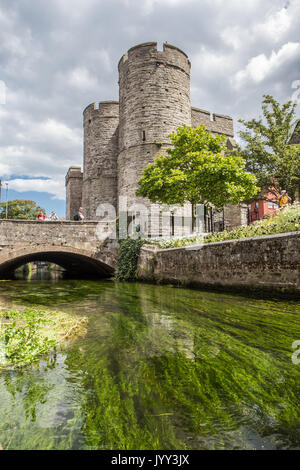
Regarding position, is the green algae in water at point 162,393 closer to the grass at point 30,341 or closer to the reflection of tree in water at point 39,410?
the reflection of tree in water at point 39,410

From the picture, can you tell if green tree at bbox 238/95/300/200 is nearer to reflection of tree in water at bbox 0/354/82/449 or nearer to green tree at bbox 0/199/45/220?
reflection of tree in water at bbox 0/354/82/449

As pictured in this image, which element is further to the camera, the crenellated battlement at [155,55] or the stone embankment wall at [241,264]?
the crenellated battlement at [155,55]

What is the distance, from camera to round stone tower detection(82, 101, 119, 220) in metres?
24.9

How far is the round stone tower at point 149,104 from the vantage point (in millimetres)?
19000

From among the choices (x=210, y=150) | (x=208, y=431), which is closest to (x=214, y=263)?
(x=208, y=431)

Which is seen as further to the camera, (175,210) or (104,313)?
(175,210)

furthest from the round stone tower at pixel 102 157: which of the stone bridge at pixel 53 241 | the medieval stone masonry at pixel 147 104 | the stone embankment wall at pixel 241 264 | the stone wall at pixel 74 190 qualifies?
the stone embankment wall at pixel 241 264

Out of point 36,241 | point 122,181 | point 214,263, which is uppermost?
point 122,181

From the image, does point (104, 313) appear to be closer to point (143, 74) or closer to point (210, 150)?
point (210, 150)

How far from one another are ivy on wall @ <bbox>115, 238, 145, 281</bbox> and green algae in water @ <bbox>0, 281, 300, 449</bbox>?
1009 cm

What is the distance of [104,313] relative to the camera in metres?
5.34

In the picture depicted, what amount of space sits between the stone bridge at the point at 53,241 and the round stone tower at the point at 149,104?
4723 mm

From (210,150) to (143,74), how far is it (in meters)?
8.36

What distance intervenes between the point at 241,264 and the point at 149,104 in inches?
595
